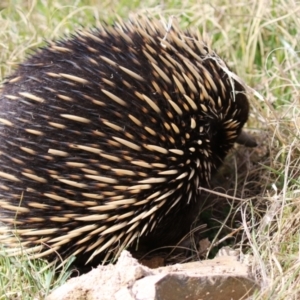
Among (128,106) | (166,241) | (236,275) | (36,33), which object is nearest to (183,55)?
(128,106)

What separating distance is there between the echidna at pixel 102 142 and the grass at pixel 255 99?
21 cm

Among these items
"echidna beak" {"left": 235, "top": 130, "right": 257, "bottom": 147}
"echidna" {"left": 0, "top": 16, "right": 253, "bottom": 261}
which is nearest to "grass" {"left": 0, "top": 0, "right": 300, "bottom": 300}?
"echidna beak" {"left": 235, "top": 130, "right": 257, "bottom": 147}

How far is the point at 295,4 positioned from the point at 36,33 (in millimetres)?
1608

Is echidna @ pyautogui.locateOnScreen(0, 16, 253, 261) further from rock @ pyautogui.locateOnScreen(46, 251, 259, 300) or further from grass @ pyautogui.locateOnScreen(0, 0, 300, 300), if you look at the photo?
rock @ pyautogui.locateOnScreen(46, 251, 259, 300)

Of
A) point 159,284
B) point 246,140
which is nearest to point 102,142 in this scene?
point 159,284

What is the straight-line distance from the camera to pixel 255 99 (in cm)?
324

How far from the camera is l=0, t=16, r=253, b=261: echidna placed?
289 centimetres

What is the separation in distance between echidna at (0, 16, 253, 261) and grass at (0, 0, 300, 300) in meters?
0.21

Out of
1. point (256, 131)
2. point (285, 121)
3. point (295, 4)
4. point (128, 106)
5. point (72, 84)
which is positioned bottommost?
point (256, 131)

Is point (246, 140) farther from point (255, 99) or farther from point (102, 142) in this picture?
point (102, 142)

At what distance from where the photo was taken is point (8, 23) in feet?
14.7

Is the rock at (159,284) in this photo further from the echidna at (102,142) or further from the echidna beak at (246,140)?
the echidna beak at (246,140)

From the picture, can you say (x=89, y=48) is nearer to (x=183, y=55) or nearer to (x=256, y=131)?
(x=183, y=55)

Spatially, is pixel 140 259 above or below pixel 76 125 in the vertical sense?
below
